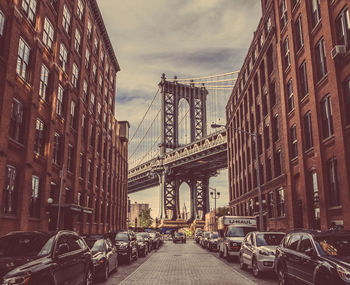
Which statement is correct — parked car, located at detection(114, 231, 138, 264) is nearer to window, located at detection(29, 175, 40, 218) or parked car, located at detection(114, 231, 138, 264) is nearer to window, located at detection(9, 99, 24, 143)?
window, located at detection(29, 175, 40, 218)

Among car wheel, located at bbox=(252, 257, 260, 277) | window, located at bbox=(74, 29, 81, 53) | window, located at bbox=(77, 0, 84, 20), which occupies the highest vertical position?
window, located at bbox=(77, 0, 84, 20)

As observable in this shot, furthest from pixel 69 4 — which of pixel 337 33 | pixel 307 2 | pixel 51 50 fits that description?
pixel 337 33

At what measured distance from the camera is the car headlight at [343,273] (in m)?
7.07

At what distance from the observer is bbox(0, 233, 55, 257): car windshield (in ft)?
26.3

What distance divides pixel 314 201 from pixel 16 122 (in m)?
17.9

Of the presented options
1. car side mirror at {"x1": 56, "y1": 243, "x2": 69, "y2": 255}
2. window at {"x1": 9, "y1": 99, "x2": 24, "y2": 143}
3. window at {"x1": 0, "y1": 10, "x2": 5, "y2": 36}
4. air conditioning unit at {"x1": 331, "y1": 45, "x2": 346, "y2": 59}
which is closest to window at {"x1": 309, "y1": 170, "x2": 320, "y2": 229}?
air conditioning unit at {"x1": 331, "y1": 45, "x2": 346, "y2": 59}

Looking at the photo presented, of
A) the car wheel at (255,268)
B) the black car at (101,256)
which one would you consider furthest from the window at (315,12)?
the black car at (101,256)

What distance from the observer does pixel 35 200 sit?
875 inches

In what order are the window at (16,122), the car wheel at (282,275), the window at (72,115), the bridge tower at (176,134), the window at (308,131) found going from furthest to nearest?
the bridge tower at (176,134) < the window at (72,115) < the window at (308,131) < the window at (16,122) < the car wheel at (282,275)

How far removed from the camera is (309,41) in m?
22.8

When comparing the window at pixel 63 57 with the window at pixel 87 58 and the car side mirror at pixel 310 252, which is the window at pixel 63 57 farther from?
the car side mirror at pixel 310 252

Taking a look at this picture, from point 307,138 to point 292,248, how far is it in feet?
49.2

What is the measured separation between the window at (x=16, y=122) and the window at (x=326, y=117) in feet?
55.0

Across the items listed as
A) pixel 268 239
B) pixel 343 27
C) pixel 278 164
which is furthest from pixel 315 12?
pixel 268 239
